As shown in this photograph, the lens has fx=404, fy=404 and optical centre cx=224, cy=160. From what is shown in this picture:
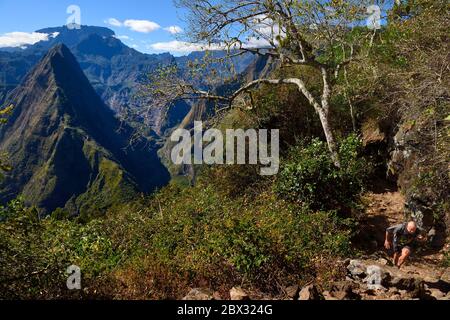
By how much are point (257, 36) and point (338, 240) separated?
8974mm

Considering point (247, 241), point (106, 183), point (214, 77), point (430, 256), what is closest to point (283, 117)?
point (214, 77)

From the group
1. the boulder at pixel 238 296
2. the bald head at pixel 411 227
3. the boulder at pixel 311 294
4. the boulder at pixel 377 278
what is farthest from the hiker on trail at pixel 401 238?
the boulder at pixel 238 296

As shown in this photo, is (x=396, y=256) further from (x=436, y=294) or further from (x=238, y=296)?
(x=238, y=296)

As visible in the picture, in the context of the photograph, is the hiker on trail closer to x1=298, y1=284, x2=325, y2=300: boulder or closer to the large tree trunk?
the large tree trunk

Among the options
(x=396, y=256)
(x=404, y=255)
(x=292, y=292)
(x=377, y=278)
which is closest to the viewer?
(x=292, y=292)

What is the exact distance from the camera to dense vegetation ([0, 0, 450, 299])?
841cm

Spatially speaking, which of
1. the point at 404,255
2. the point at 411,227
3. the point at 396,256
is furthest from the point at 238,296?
the point at 411,227

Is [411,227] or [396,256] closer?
[411,227]

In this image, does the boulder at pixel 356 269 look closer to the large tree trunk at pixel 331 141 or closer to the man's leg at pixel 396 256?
the man's leg at pixel 396 256

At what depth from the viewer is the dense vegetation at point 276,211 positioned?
841cm

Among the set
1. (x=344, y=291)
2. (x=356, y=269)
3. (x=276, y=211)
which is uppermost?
(x=276, y=211)

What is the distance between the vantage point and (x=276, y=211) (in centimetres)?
1182
